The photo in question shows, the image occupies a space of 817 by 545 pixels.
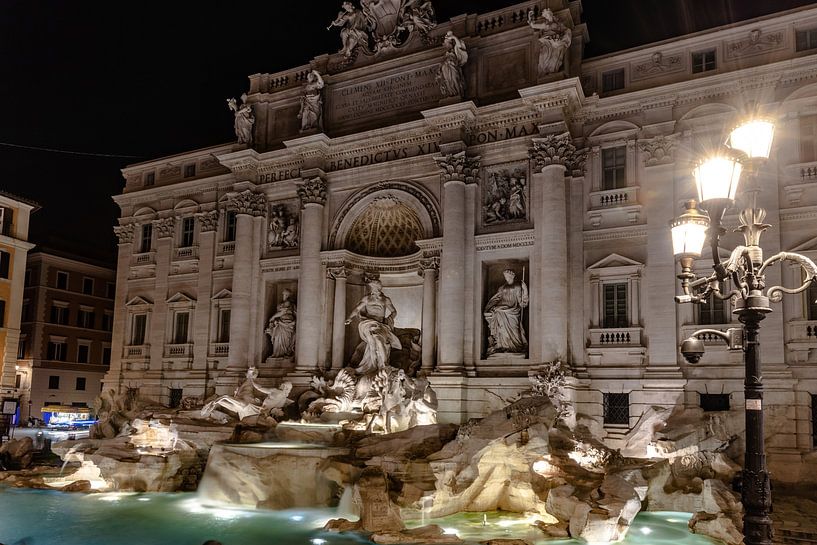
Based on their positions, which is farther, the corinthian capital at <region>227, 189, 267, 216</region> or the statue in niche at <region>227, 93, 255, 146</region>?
the statue in niche at <region>227, 93, 255, 146</region>

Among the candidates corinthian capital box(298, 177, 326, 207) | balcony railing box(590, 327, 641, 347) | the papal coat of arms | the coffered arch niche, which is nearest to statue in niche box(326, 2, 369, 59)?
the papal coat of arms

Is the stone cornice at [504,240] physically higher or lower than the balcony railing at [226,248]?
lower

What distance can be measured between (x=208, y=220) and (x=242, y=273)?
380 centimetres

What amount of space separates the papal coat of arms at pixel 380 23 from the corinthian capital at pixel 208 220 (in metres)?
8.82

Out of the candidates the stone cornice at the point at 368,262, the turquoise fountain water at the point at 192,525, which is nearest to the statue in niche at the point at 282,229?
the stone cornice at the point at 368,262

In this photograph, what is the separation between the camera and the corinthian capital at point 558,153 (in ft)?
69.4

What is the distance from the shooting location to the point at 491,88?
23328 millimetres

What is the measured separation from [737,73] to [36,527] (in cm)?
2120

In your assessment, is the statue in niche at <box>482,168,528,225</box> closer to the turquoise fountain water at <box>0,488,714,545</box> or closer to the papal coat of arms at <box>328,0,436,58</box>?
the papal coat of arms at <box>328,0,436,58</box>

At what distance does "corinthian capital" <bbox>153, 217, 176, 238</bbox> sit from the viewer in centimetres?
3033

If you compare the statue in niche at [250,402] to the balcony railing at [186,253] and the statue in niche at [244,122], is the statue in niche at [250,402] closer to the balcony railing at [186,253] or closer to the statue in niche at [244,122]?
the balcony railing at [186,253]

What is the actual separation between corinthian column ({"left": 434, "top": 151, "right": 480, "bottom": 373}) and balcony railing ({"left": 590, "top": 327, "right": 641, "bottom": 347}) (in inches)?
163

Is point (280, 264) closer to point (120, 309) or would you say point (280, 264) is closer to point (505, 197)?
point (505, 197)

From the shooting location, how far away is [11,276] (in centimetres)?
3509
